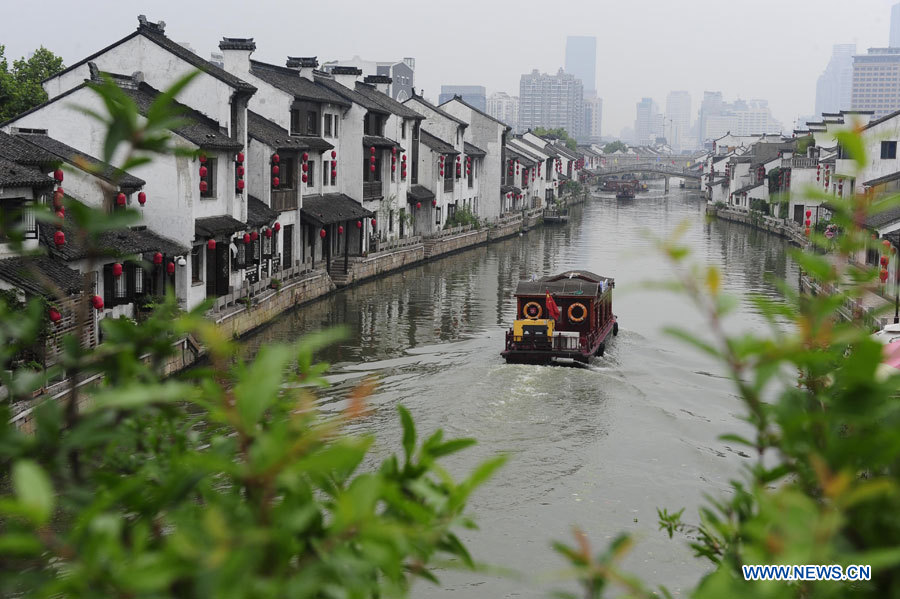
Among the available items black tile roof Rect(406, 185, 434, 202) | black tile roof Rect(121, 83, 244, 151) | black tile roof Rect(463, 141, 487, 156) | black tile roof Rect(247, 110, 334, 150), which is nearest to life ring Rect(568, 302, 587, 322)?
black tile roof Rect(121, 83, 244, 151)

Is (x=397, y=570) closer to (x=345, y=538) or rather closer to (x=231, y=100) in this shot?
(x=345, y=538)

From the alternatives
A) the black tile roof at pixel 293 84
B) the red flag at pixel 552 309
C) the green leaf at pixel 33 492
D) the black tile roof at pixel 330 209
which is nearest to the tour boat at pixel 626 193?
the black tile roof at pixel 330 209

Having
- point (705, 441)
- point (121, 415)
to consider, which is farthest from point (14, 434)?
point (705, 441)

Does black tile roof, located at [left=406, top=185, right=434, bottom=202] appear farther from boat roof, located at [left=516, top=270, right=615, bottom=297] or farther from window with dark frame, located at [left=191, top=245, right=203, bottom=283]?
window with dark frame, located at [left=191, top=245, right=203, bottom=283]

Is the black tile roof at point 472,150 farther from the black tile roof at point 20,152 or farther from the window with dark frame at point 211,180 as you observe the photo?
the black tile roof at point 20,152

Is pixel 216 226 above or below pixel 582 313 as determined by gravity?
above

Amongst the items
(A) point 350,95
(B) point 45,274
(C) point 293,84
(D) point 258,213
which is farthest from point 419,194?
(B) point 45,274

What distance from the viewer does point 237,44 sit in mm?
33250

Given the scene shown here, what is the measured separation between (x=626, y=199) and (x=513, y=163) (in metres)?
37.5

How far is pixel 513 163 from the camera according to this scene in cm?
7262

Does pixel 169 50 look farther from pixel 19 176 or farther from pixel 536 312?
pixel 536 312

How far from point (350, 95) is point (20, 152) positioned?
22744 mm

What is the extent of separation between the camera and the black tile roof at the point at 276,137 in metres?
30.3

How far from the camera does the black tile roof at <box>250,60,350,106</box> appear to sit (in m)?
33.9
